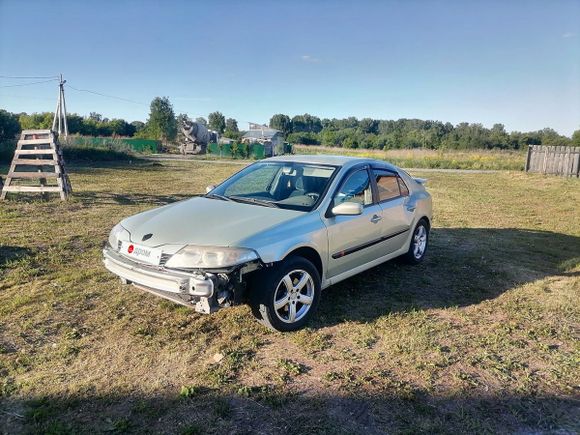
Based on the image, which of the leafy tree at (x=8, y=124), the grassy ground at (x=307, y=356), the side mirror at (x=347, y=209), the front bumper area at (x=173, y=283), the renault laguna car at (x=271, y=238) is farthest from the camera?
the leafy tree at (x=8, y=124)

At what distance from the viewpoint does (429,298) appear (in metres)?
5.03

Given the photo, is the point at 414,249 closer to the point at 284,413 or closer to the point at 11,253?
the point at 284,413

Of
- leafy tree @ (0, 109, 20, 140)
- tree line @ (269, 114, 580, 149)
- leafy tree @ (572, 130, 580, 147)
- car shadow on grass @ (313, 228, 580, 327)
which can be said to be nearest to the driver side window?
car shadow on grass @ (313, 228, 580, 327)

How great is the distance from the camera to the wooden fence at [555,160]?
75.1 ft

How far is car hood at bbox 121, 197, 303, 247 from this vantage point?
12.1ft

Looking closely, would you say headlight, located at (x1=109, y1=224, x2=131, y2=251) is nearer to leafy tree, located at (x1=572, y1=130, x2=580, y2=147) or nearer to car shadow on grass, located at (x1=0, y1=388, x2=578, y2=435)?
car shadow on grass, located at (x1=0, y1=388, x2=578, y2=435)

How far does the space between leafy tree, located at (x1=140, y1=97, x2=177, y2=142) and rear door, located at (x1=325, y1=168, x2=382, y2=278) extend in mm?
56282

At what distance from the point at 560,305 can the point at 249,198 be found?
3.68 meters

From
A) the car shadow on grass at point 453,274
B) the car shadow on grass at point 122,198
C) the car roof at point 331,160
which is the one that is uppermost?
the car roof at point 331,160

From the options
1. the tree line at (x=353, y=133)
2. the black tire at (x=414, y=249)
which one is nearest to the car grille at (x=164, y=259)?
the black tire at (x=414, y=249)

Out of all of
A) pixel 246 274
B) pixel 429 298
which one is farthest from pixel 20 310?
pixel 429 298

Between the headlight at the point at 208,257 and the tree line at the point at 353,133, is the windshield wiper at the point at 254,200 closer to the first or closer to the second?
the headlight at the point at 208,257

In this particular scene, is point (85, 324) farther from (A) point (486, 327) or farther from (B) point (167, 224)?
(A) point (486, 327)

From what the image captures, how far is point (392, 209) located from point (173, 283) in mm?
2963
